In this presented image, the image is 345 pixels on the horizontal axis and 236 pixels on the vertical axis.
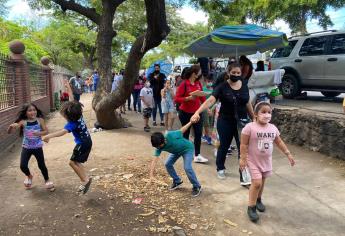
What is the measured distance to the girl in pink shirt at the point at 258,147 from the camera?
4.33 metres

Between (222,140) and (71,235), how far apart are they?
2.56 meters

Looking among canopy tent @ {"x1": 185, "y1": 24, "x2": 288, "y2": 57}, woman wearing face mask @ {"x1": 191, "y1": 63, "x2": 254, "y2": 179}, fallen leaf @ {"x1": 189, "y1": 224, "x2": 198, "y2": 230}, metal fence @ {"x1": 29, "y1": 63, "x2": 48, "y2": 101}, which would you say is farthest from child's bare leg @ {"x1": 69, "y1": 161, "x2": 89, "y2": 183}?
metal fence @ {"x1": 29, "y1": 63, "x2": 48, "y2": 101}

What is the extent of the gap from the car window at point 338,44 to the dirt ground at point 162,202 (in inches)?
152

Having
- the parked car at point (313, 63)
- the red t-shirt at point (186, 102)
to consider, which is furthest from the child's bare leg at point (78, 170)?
the parked car at point (313, 63)

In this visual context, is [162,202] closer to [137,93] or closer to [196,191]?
[196,191]

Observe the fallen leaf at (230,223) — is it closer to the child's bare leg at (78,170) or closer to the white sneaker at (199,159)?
the child's bare leg at (78,170)

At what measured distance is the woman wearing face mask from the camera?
5422 millimetres

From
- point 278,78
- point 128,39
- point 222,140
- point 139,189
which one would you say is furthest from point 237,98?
point 128,39

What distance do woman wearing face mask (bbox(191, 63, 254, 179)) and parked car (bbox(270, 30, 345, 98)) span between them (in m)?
5.23

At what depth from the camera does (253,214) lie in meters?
4.45

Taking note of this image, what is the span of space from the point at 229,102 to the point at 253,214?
5.53ft

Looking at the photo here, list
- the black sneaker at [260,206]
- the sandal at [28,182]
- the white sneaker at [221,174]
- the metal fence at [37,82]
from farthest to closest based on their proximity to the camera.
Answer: the metal fence at [37,82] < the white sneaker at [221,174] < the sandal at [28,182] < the black sneaker at [260,206]

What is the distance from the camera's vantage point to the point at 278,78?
974 cm

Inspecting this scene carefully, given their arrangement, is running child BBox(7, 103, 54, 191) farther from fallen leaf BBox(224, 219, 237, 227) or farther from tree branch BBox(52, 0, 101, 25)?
tree branch BBox(52, 0, 101, 25)
